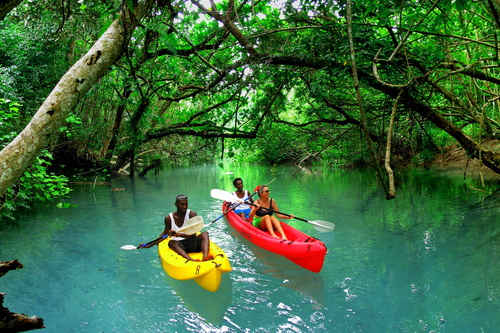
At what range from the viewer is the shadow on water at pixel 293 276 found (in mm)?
4355

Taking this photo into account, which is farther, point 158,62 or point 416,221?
point 158,62

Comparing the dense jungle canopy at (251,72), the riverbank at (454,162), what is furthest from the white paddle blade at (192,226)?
the riverbank at (454,162)

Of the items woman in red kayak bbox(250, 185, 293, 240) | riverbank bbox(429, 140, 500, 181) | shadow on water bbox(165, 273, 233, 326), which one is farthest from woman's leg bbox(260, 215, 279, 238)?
riverbank bbox(429, 140, 500, 181)

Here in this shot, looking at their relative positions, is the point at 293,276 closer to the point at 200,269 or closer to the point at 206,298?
the point at 206,298

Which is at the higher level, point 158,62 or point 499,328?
point 158,62

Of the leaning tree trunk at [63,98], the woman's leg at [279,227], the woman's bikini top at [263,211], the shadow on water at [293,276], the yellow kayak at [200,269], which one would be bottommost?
the shadow on water at [293,276]

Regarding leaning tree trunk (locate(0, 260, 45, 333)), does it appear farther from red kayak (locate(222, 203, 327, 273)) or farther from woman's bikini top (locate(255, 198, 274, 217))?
woman's bikini top (locate(255, 198, 274, 217))

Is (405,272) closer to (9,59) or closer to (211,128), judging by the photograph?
(211,128)

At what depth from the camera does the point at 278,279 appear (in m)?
4.87

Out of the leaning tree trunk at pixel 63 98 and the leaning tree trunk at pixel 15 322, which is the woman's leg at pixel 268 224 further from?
the leaning tree trunk at pixel 15 322

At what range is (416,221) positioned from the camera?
7.91 m

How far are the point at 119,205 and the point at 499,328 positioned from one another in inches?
407

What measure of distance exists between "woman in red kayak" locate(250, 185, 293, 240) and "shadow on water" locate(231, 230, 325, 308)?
0.45 meters

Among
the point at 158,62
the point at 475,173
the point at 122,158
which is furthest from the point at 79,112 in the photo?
the point at 475,173
